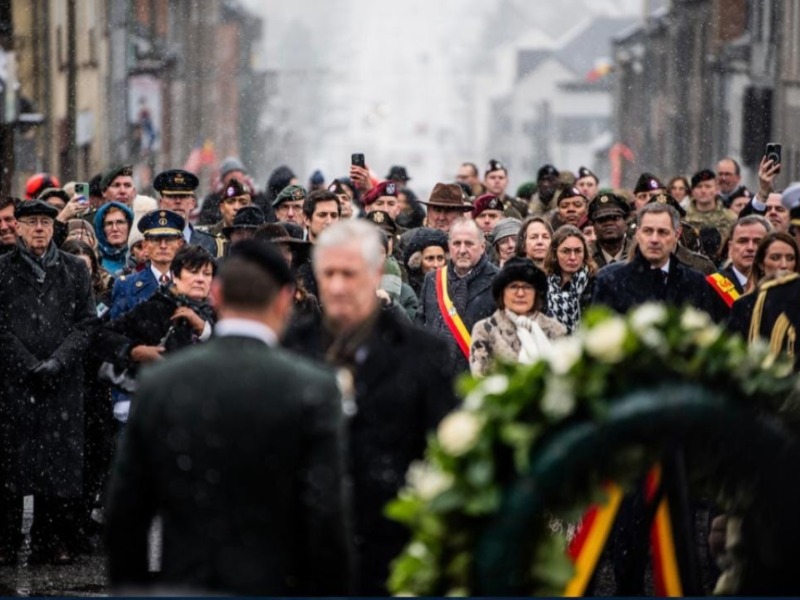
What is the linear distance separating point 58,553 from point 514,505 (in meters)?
6.98

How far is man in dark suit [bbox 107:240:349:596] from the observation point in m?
5.70

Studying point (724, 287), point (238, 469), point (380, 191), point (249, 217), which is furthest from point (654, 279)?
point (238, 469)

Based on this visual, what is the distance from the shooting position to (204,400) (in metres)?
5.70

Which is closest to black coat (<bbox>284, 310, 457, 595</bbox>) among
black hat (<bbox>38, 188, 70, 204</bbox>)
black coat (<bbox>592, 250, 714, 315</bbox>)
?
black coat (<bbox>592, 250, 714, 315</bbox>)

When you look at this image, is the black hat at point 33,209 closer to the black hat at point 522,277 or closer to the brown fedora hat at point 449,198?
the black hat at point 522,277

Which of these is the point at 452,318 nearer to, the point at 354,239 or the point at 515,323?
the point at 515,323

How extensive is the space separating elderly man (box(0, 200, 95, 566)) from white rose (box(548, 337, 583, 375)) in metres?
6.67

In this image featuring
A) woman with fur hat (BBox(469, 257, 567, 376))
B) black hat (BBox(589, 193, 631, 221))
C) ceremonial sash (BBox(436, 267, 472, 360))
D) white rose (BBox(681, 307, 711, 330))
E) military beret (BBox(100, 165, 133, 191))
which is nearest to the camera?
white rose (BBox(681, 307, 711, 330))

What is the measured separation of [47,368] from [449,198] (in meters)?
5.02

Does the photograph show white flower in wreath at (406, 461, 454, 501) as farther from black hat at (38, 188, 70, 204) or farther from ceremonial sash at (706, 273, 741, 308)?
black hat at (38, 188, 70, 204)

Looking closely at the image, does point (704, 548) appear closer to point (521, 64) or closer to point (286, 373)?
point (286, 373)

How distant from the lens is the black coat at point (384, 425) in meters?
6.74

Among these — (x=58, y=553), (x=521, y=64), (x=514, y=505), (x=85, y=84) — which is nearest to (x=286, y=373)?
(x=514, y=505)

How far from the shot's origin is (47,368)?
12289 mm
